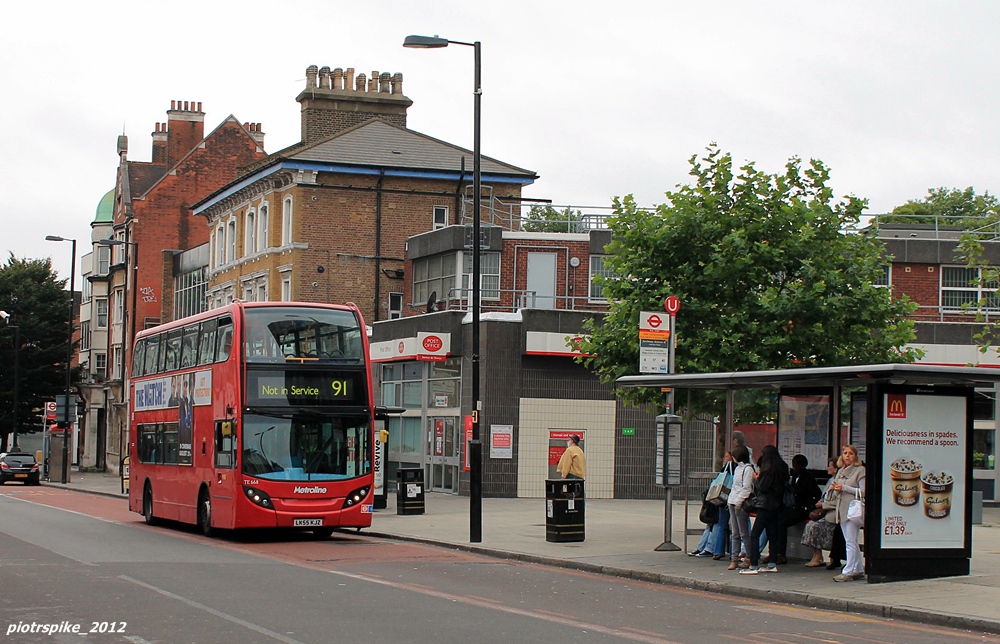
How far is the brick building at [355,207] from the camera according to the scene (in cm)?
4597

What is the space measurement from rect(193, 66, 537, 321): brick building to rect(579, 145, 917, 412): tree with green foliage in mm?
20408

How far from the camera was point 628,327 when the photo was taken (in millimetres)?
23266

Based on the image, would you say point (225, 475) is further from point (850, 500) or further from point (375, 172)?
point (375, 172)

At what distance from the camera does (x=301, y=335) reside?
71.9ft

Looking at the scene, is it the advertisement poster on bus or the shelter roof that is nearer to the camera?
the shelter roof

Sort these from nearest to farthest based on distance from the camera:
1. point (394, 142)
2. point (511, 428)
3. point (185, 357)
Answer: point (185, 357)
point (511, 428)
point (394, 142)

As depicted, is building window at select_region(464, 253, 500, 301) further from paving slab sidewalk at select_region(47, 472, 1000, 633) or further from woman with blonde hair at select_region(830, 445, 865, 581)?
woman with blonde hair at select_region(830, 445, 865, 581)

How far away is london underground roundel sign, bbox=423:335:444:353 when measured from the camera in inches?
1471

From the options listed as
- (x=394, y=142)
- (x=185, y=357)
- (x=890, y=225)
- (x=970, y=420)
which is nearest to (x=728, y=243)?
(x=970, y=420)

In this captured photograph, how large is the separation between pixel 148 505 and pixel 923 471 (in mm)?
17487

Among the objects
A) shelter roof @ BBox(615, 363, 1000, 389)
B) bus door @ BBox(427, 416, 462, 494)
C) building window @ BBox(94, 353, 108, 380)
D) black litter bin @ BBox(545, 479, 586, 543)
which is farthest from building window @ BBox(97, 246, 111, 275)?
shelter roof @ BBox(615, 363, 1000, 389)

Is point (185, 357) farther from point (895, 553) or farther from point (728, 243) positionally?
point (895, 553)

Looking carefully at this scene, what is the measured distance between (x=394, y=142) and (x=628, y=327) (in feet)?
90.9

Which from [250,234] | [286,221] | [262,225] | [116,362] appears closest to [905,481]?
[286,221]
